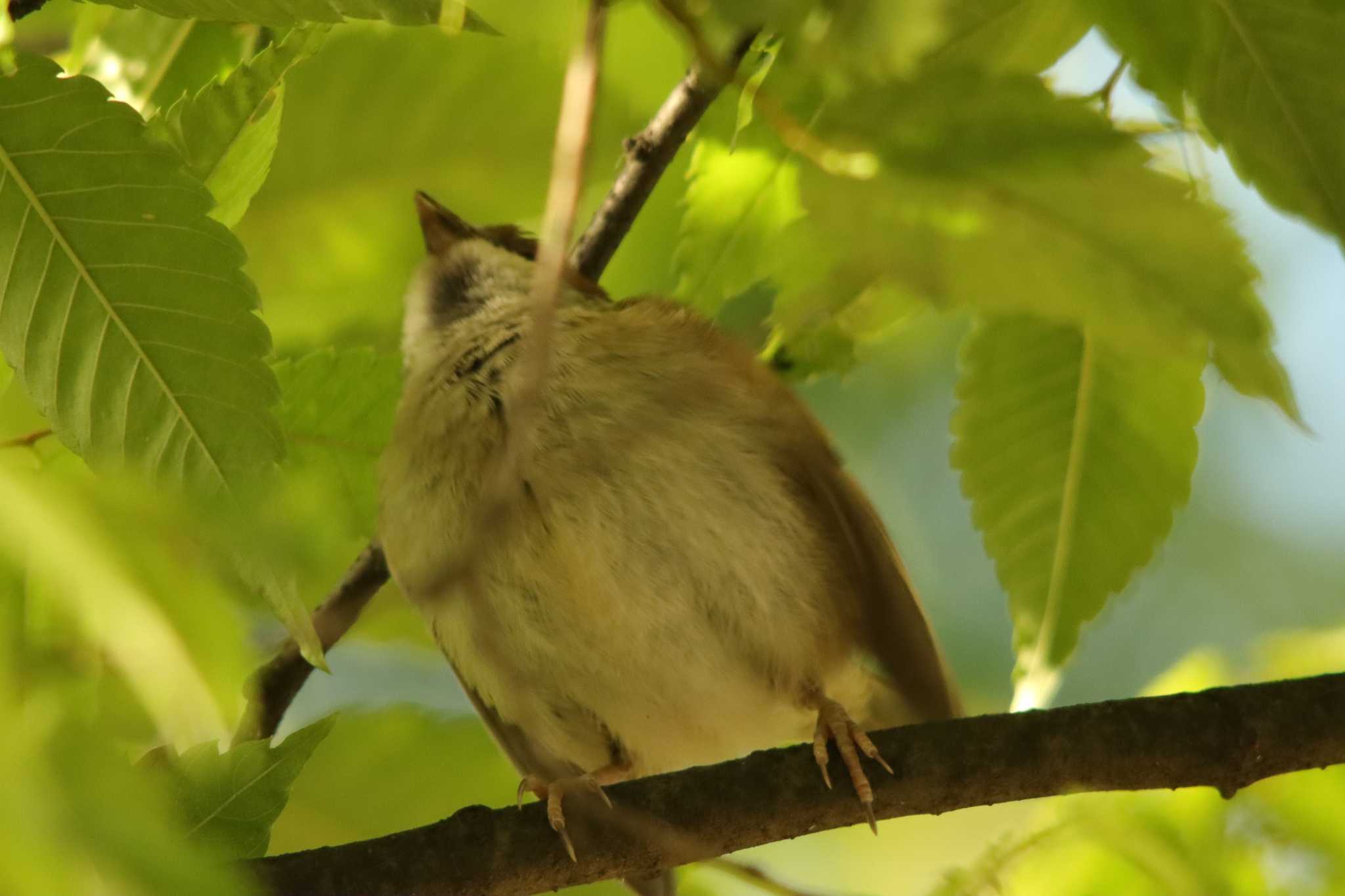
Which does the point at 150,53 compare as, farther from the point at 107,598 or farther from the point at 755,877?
the point at 107,598

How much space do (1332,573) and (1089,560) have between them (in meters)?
4.84

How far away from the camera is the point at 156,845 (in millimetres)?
541

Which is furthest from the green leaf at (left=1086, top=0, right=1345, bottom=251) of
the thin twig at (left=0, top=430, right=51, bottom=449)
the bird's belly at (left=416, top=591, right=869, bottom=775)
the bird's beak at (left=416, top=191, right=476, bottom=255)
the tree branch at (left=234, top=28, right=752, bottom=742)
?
the bird's beak at (left=416, top=191, right=476, bottom=255)

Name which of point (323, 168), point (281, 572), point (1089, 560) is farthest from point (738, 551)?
point (281, 572)

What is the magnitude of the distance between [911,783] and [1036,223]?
1073 mm

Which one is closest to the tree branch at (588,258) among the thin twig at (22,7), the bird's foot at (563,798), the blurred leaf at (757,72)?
the blurred leaf at (757,72)

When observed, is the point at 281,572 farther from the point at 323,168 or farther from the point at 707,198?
the point at 323,168

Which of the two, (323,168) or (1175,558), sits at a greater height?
(323,168)

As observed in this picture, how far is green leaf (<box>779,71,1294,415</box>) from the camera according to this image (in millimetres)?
759

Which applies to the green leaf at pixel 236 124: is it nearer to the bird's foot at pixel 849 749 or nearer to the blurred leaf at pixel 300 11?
the blurred leaf at pixel 300 11

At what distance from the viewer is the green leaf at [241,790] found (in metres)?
1.24

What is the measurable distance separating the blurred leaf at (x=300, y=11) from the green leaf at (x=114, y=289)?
0.11m

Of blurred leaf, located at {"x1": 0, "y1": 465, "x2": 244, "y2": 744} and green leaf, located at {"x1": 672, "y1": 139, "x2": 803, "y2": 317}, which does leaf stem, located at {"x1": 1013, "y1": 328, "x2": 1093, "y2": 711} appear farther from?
blurred leaf, located at {"x1": 0, "y1": 465, "x2": 244, "y2": 744}

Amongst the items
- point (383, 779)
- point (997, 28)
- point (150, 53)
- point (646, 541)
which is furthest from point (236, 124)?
point (646, 541)
